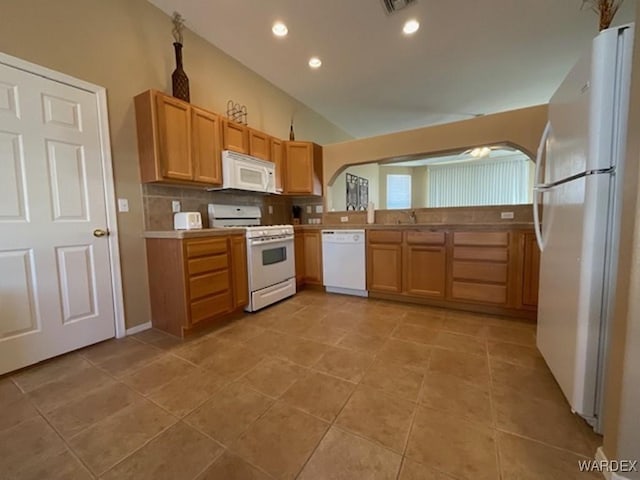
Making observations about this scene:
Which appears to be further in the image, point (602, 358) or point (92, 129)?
point (92, 129)

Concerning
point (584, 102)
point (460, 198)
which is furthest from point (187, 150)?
point (460, 198)

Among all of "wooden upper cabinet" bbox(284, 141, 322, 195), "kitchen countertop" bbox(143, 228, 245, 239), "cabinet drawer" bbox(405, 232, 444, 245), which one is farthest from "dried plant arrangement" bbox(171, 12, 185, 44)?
"cabinet drawer" bbox(405, 232, 444, 245)

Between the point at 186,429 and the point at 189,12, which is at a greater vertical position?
the point at 189,12

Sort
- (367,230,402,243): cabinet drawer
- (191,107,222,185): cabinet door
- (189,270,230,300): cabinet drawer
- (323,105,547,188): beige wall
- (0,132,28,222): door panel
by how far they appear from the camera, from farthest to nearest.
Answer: (367,230,402,243): cabinet drawer < (323,105,547,188): beige wall < (191,107,222,185): cabinet door < (189,270,230,300): cabinet drawer < (0,132,28,222): door panel

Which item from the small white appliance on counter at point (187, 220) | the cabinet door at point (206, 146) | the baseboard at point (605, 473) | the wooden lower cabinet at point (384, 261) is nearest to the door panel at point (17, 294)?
the small white appliance on counter at point (187, 220)

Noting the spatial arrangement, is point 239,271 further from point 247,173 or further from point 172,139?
point 172,139

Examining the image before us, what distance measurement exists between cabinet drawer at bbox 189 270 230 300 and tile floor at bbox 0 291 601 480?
0.40 meters

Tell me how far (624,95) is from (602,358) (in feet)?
3.66

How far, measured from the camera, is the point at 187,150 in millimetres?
2475

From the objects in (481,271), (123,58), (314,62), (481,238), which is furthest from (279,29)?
(481,271)

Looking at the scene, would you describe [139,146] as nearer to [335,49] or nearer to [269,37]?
[269,37]

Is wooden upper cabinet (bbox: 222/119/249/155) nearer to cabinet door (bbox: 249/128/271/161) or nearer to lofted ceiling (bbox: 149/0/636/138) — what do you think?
cabinet door (bbox: 249/128/271/161)

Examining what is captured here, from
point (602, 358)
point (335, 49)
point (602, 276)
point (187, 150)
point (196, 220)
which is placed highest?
point (335, 49)

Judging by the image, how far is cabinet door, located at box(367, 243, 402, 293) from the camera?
122 inches
